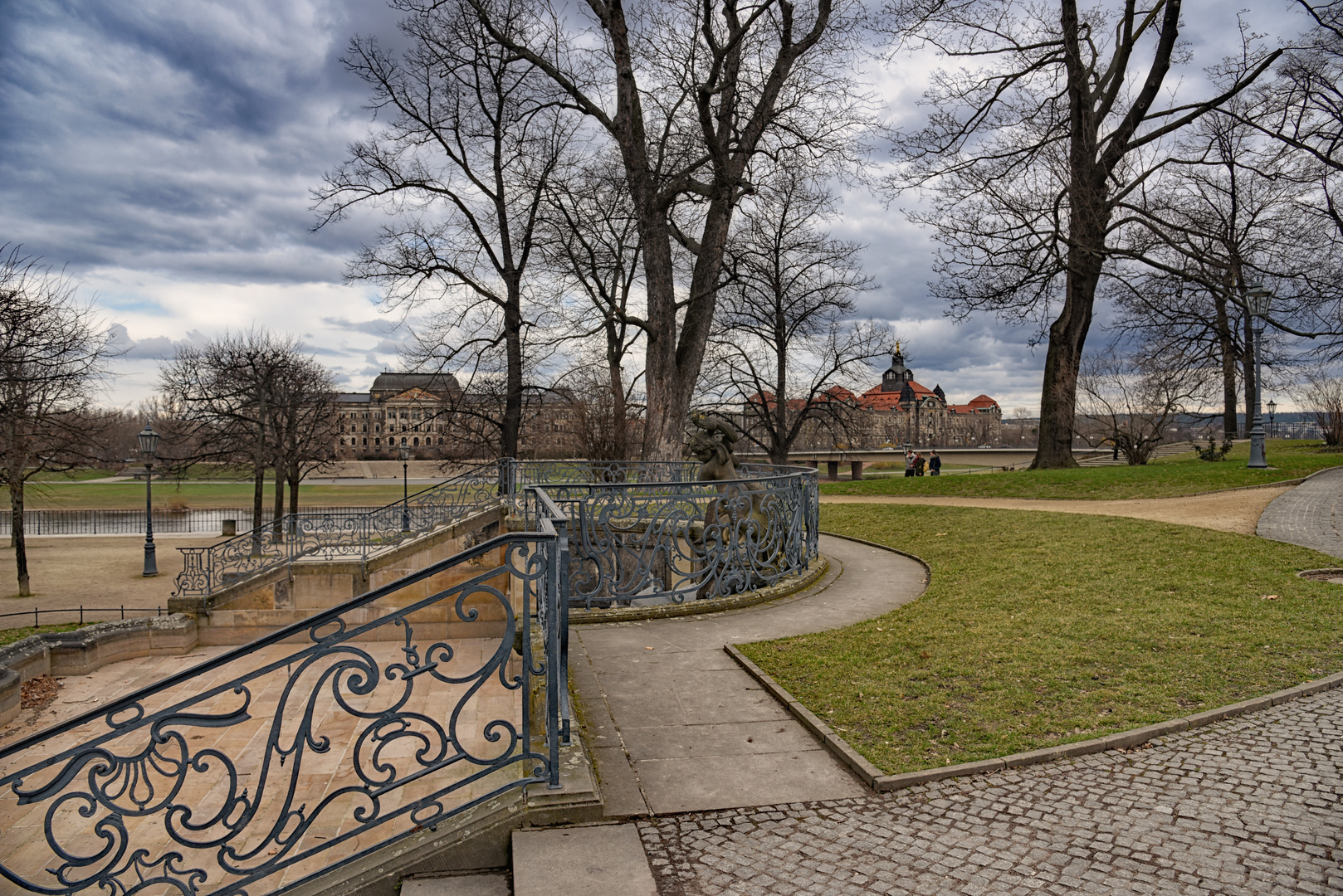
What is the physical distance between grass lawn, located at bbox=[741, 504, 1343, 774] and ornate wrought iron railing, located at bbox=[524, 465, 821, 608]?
1.81 meters

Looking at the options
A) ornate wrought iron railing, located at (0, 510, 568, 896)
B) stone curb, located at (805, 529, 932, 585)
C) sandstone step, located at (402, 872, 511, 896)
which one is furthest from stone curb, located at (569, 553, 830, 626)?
sandstone step, located at (402, 872, 511, 896)

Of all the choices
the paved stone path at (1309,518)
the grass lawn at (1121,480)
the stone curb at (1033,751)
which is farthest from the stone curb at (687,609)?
the grass lawn at (1121,480)

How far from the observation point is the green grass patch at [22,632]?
13706 mm

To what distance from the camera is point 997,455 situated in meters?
47.7

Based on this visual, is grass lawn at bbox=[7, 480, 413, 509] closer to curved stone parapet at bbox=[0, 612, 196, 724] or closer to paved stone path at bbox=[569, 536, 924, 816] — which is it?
curved stone parapet at bbox=[0, 612, 196, 724]

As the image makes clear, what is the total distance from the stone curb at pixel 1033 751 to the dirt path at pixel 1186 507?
25.2 feet

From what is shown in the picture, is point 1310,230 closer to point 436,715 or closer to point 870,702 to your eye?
point 870,702

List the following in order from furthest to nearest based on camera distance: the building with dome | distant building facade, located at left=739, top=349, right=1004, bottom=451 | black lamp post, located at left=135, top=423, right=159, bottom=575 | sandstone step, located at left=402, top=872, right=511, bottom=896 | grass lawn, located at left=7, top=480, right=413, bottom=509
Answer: the building with dome < distant building facade, located at left=739, top=349, right=1004, bottom=451 < grass lawn, located at left=7, top=480, right=413, bottom=509 < black lamp post, located at left=135, top=423, right=159, bottom=575 < sandstone step, located at left=402, top=872, right=511, bottom=896

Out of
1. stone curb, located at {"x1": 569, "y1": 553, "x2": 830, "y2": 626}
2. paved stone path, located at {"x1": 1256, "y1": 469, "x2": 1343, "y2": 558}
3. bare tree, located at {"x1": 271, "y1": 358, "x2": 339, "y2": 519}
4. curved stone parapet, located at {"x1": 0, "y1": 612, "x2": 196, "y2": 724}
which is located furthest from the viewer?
bare tree, located at {"x1": 271, "y1": 358, "x2": 339, "y2": 519}

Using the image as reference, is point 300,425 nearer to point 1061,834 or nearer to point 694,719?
point 694,719

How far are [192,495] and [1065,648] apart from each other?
204 ft

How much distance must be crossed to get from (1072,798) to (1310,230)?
82.6 feet

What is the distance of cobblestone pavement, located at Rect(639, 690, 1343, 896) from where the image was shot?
3.04 metres

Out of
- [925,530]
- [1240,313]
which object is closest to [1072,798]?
[925,530]
